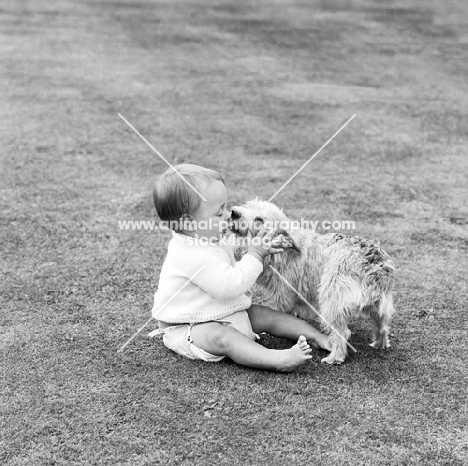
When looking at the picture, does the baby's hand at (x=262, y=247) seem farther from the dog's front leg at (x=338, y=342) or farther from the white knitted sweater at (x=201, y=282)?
the dog's front leg at (x=338, y=342)

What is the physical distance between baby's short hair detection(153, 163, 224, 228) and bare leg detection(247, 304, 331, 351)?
83cm

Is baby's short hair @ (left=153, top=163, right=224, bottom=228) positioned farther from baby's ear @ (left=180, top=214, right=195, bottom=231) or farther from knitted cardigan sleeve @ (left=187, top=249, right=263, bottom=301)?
knitted cardigan sleeve @ (left=187, top=249, right=263, bottom=301)

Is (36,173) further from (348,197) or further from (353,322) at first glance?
(353,322)

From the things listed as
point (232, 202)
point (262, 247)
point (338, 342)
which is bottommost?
point (232, 202)

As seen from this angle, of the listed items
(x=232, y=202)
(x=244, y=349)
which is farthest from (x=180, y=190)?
(x=232, y=202)

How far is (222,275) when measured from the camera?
3793 millimetres

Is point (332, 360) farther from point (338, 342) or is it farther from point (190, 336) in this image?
point (190, 336)

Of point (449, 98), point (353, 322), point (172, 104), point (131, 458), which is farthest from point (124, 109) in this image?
point (131, 458)

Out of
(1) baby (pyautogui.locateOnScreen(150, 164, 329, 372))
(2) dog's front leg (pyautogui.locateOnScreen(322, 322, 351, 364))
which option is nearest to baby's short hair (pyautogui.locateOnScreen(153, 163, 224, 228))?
(1) baby (pyautogui.locateOnScreen(150, 164, 329, 372))

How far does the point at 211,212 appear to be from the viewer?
3834 mm

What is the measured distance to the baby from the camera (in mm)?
3770

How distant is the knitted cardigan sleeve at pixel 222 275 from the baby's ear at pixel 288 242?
0.32 meters

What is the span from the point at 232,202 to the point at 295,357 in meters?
2.99

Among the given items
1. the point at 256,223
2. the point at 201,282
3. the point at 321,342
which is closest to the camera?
the point at 201,282
